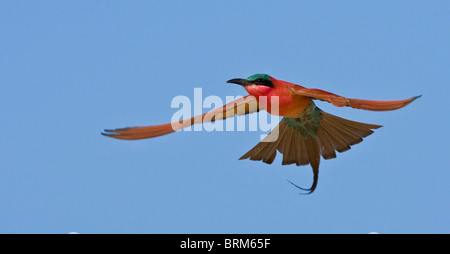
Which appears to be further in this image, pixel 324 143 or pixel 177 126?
pixel 324 143

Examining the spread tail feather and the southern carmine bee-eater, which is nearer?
the southern carmine bee-eater

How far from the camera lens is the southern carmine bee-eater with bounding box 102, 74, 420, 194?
19.6 ft

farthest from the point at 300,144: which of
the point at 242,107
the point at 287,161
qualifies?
the point at 242,107

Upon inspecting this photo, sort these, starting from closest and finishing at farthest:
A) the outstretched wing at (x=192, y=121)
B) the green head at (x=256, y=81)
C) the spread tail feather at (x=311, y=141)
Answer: the outstretched wing at (x=192, y=121) → the green head at (x=256, y=81) → the spread tail feather at (x=311, y=141)

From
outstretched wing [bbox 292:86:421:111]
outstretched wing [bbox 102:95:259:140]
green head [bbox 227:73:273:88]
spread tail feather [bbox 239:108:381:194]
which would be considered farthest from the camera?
spread tail feather [bbox 239:108:381:194]

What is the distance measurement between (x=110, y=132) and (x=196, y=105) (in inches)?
38.0

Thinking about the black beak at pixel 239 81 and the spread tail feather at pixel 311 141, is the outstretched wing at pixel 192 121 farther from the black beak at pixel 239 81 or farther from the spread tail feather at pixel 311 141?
the spread tail feather at pixel 311 141

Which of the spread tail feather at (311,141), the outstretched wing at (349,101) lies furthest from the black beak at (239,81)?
the spread tail feather at (311,141)

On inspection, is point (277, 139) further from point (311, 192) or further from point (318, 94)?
point (318, 94)

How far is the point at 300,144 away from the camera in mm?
7254

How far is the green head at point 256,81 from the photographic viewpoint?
6355 millimetres

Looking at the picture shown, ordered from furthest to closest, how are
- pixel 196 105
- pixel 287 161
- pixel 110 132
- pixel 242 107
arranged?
1. pixel 287 161
2. pixel 242 107
3. pixel 196 105
4. pixel 110 132

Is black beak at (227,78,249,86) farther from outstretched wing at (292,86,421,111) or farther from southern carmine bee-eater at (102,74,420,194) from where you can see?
outstretched wing at (292,86,421,111)

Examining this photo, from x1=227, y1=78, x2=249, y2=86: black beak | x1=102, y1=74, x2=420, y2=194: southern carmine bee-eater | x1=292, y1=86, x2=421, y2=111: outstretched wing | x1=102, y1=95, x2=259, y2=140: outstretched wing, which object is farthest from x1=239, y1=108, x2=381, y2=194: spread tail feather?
x1=227, y1=78, x2=249, y2=86: black beak
